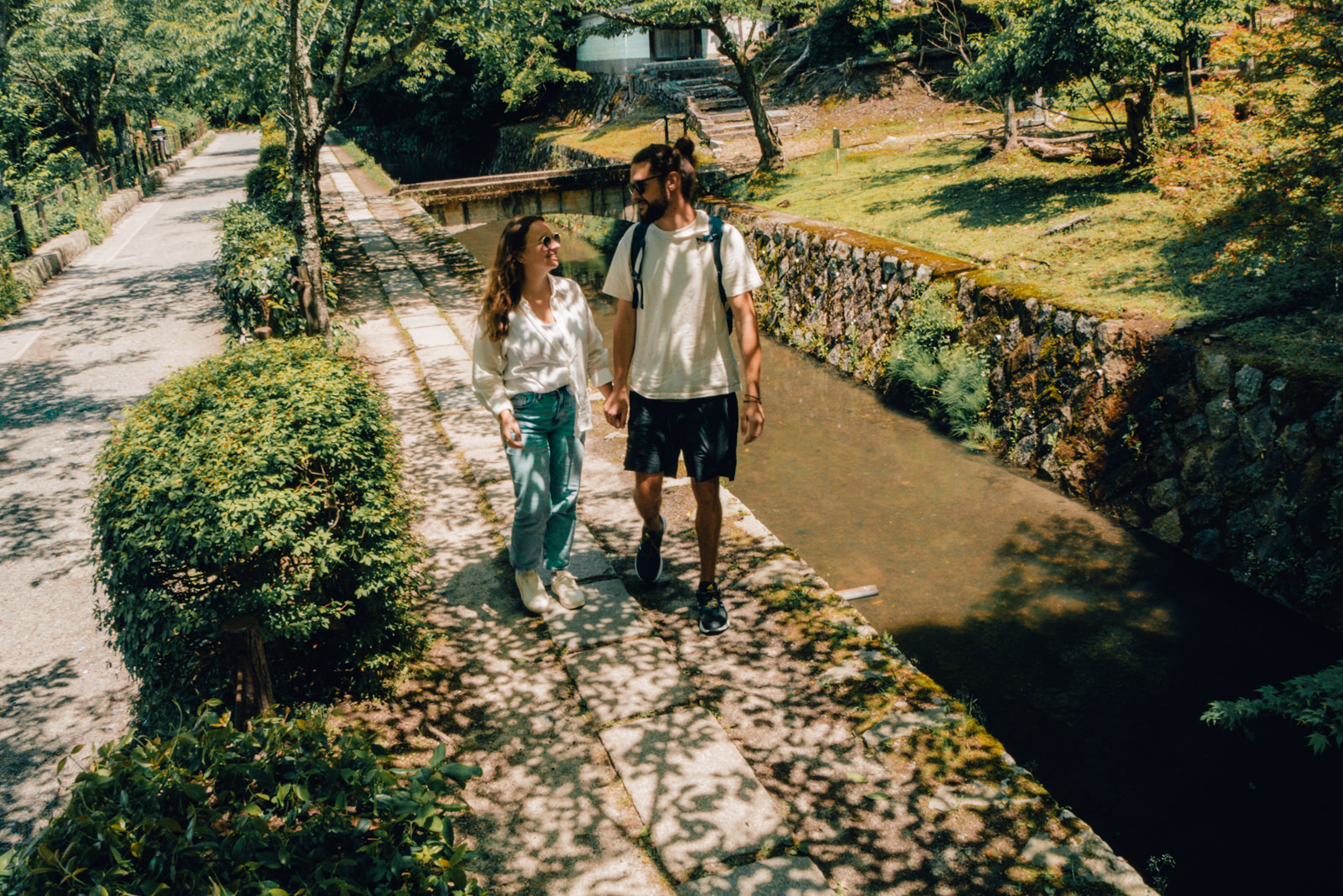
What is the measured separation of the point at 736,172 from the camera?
17984 millimetres

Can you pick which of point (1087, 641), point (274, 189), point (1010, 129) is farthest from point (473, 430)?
point (1010, 129)

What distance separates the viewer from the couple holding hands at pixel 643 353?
12.6ft

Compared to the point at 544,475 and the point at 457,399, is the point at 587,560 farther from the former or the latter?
the point at 457,399

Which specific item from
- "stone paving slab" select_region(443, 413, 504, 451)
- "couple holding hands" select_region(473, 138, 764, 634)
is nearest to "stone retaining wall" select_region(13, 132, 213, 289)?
"stone paving slab" select_region(443, 413, 504, 451)

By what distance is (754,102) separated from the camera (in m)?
17.2

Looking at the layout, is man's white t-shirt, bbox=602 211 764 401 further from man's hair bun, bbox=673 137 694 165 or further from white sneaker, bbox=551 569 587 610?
white sneaker, bbox=551 569 587 610

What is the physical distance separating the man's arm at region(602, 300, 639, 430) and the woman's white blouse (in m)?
0.15

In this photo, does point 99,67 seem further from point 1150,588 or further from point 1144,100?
point 1150,588

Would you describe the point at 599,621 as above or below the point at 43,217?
below

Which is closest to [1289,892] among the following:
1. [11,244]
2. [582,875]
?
[582,875]

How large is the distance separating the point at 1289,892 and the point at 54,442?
30.6 ft

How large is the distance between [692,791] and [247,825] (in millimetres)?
1726

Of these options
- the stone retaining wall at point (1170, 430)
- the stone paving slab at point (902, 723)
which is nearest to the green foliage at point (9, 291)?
the stone retaining wall at point (1170, 430)

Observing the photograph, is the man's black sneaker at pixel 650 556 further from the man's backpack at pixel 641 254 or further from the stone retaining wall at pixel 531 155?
the stone retaining wall at pixel 531 155
